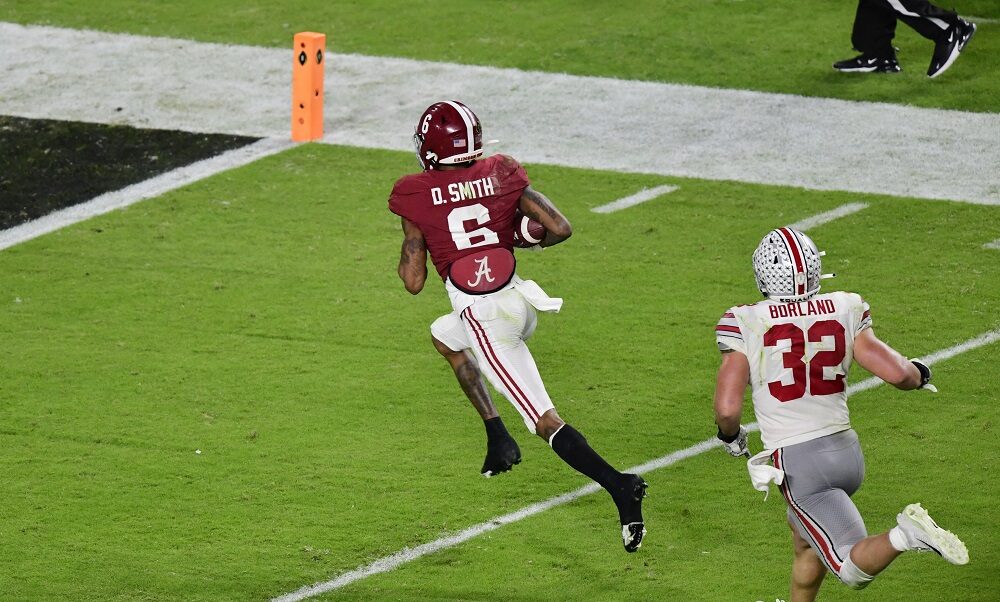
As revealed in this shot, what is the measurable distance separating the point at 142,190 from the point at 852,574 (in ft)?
27.8

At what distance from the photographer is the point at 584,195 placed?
13.1 meters

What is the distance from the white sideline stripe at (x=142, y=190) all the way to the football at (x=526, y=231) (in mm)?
5668

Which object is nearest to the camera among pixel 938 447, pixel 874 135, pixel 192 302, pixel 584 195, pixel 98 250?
pixel 938 447

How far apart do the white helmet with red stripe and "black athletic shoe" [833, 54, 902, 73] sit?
9676 mm

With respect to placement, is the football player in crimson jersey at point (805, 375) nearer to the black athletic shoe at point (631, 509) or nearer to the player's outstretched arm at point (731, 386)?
the player's outstretched arm at point (731, 386)

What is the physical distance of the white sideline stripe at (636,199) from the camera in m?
12.9

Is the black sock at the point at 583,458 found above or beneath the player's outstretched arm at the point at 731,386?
beneath

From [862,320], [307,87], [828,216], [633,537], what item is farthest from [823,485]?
[307,87]

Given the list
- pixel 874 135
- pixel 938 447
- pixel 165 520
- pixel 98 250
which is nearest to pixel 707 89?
pixel 874 135

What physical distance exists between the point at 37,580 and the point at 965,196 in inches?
314

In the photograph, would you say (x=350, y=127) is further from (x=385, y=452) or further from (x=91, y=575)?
(x=91, y=575)

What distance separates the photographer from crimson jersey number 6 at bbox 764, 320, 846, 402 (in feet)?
21.3

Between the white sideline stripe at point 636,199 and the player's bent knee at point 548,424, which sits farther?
the white sideline stripe at point 636,199

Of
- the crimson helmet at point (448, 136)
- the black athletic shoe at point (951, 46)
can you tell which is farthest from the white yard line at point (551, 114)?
the crimson helmet at point (448, 136)
